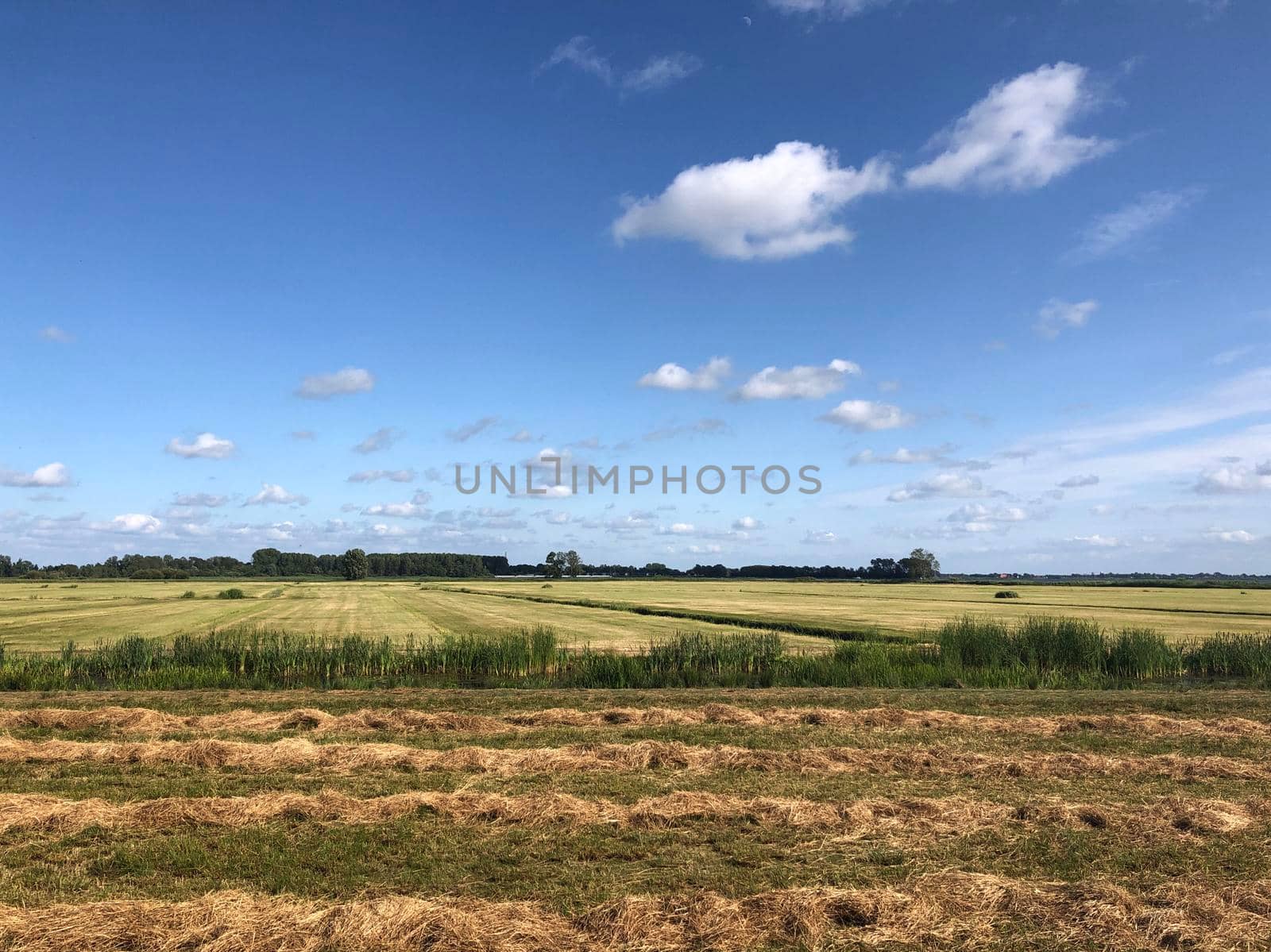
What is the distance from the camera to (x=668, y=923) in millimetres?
5734

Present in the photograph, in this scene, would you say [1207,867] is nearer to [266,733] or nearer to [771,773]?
[771,773]

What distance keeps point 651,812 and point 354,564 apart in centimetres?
19819

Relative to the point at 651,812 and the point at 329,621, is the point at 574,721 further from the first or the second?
the point at 329,621

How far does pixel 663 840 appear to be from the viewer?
7672mm

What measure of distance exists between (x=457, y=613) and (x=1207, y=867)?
155 ft

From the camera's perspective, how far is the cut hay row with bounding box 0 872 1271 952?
540 cm

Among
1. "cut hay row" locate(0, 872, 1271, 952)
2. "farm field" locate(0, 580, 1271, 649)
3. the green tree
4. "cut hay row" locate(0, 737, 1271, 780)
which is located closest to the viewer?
"cut hay row" locate(0, 872, 1271, 952)

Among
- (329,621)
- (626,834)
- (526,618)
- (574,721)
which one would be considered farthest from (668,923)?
(526,618)

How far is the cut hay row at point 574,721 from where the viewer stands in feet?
45.1

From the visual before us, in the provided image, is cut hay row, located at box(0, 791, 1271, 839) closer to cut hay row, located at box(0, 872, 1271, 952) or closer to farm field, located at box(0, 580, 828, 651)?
cut hay row, located at box(0, 872, 1271, 952)

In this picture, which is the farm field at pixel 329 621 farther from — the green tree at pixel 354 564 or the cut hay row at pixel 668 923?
the green tree at pixel 354 564

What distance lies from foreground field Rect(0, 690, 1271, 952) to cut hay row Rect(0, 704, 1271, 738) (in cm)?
10

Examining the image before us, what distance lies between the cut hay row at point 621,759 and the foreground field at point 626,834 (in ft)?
0.18

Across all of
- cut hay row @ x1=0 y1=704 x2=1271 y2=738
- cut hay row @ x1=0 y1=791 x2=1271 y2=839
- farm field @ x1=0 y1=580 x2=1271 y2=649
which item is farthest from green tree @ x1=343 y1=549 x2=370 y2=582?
cut hay row @ x1=0 y1=791 x2=1271 y2=839
